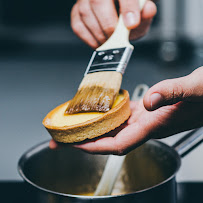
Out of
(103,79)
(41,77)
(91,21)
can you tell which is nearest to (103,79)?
(103,79)

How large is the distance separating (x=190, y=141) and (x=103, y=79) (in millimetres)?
159

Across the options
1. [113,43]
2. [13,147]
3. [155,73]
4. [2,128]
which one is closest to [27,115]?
[2,128]

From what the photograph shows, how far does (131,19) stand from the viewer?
625 mm

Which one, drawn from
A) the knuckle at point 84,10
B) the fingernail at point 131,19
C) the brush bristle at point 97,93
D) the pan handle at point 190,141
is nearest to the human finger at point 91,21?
the knuckle at point 84,10

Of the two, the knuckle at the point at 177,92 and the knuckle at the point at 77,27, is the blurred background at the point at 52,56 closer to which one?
the knuckle at the point at 77,27

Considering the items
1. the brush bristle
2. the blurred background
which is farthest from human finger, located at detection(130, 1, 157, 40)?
the blurred background

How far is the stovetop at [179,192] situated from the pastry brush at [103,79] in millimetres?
190

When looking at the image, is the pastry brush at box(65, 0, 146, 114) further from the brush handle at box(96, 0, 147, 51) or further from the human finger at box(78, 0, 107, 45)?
the human finger at box(78, 0, 107, 45)

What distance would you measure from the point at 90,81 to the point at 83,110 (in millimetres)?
62

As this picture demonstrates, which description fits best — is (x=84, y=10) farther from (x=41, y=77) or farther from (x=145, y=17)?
(x=41, y=77)

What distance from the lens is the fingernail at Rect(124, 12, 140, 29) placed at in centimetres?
62

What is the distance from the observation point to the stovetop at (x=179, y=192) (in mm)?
578

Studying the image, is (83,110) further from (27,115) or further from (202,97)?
(27,115)

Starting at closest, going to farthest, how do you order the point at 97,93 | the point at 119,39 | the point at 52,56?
the point at 97,93 → the point at 119,39 → the point at 52,56
